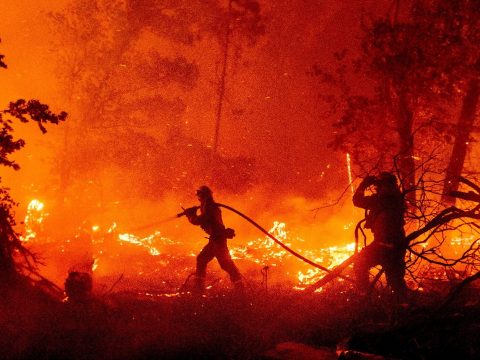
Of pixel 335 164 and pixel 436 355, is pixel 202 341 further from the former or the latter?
pixel 335 164

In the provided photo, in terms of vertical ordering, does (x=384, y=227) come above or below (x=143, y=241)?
below

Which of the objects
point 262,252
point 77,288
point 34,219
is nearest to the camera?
point 77,288

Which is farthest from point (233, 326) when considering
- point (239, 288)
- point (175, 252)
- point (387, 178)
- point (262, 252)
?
point (175, 252)

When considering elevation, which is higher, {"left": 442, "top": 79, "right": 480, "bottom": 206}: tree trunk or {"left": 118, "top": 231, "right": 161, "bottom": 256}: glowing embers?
{"left": 442, "top": 79, "right": 480, "bottom": 206}: tree trunk

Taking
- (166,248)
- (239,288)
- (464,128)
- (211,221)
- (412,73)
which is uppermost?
(412,73)

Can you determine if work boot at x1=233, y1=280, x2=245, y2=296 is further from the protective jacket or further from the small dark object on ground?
the small dark object on ground

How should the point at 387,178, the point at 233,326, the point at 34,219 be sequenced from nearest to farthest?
1. the point at 233,326
2. the point at 387,178
3. the point at 34,219

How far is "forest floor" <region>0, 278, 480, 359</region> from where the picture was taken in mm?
4391

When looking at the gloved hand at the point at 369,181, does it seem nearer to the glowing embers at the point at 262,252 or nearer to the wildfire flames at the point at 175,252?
the wildfire flames at the point at 175,252

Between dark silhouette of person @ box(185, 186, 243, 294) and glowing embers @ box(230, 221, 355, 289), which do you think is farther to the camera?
glowing embers @ box(230, 221, 355, 289)

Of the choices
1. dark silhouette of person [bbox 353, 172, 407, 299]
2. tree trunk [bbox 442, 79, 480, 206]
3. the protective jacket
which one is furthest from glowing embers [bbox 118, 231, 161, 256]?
tree trunk [bbox 442, 79, 480, 206]

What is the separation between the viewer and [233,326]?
19.2ft

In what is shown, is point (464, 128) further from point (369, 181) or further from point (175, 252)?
point (175, 252)

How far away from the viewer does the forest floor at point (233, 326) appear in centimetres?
439
